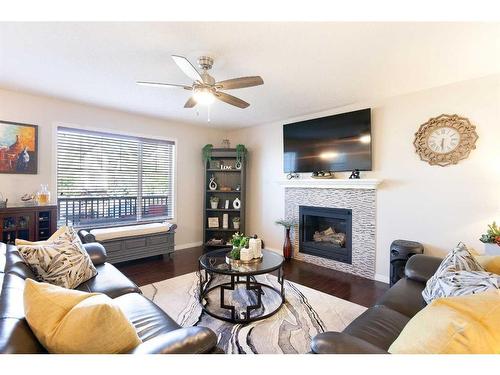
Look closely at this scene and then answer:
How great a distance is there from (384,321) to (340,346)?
2.21ft

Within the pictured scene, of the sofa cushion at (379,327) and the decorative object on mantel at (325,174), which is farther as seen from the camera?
the decorative object on mantel at (325,174)

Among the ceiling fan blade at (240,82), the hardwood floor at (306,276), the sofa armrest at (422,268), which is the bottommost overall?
the hardwood floor at (306,276)

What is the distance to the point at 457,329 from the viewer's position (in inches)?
33.6

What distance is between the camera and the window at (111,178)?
362 cm

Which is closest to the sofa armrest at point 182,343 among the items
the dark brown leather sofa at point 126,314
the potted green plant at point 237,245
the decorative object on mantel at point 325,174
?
the dark brown leather sofa at point 126,314

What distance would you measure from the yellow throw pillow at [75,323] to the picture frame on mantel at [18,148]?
305cm

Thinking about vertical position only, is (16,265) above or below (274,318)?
above

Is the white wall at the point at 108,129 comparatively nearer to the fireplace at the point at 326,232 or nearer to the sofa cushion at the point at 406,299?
the fireplace at the point at 326,232

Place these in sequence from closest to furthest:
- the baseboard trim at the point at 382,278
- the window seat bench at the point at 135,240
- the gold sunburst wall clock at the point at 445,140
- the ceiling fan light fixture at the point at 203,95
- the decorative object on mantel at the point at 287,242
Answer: the ceiling fan light fixture at the point at 203,95 → the gold sunburst wall clock at the point at 445,140 → the baseboard trim at the point at 382,278 → the window seat bench at the point at 135,240 → the decorative object on mantel at the point at 287,242

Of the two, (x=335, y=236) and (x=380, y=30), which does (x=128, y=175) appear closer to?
(x=335, y=236)

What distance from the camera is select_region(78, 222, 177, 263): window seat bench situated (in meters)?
3.49

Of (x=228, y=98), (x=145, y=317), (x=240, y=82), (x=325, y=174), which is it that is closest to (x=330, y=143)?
(x=325, y=174)

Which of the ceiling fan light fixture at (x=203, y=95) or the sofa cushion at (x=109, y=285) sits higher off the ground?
the ceiling fan light fixture at (x=203, y=95)

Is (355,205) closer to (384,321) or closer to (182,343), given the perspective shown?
(384,321)
